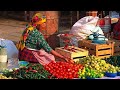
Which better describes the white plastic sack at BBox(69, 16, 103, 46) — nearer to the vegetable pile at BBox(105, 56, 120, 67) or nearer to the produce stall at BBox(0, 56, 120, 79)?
the vegetable pile at BBox(105, 56, 120, 67)

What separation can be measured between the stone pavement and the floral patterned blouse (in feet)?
10.3

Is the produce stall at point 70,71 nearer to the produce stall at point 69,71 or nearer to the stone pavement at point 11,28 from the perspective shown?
the produce stall at point 69,71

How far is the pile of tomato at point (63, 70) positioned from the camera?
3383 millimetres

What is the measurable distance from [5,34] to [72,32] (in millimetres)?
3155

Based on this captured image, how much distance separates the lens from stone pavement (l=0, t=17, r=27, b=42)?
802 cm

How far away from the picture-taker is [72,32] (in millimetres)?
5863

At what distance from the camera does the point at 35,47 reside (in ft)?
14.4

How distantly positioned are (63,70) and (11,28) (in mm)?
6299

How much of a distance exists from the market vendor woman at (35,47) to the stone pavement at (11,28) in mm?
3122

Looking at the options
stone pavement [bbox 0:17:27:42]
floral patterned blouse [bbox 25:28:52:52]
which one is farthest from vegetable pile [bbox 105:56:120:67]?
stone pavement [bbox 0:17:27:42]

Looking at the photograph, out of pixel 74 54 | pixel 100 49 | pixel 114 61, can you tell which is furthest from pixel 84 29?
pixel 114 61

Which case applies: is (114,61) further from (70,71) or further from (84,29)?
(84,29)
